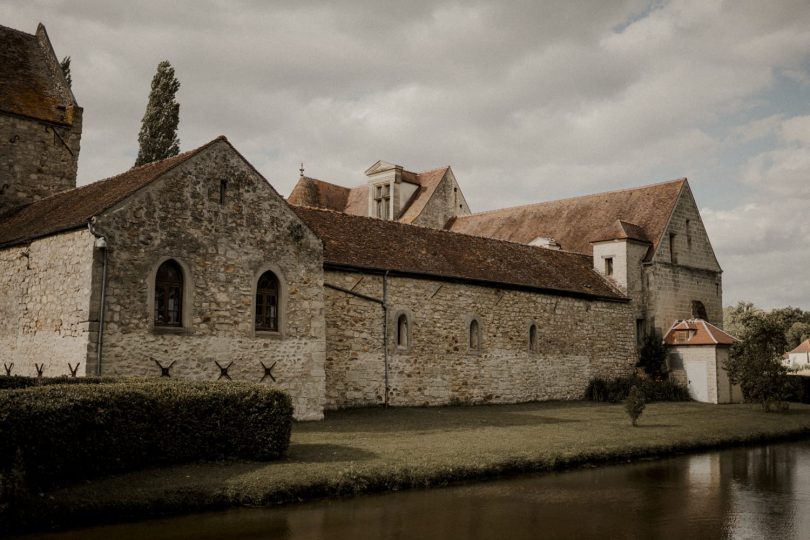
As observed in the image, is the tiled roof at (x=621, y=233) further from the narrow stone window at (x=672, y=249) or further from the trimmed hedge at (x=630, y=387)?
the trimmed hedge at (x=630, y=387)

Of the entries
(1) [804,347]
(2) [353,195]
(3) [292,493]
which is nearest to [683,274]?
(2) [353,195]

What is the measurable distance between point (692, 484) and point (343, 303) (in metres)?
12.4

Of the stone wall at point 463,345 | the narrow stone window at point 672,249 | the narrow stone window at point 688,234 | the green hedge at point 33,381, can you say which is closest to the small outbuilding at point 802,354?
the narrow stone window at point 688,234

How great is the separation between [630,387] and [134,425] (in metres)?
24.0

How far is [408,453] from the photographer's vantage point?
14.5 m

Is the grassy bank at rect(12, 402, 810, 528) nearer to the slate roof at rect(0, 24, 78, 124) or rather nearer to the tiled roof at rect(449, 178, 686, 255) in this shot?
the tiled roof at rect(449, 178, 686, 255)

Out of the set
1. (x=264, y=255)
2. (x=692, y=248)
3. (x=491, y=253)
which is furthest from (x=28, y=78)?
(x=692, y=248)

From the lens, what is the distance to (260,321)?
19844 mm

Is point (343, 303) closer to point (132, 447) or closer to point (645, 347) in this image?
point (132, 447)

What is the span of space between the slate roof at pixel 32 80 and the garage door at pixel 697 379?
27131 mm

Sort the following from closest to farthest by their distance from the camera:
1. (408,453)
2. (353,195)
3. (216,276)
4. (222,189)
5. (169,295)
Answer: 1. (408,453)
2. (169,295)
3. (216,276)
4. (222,189)
5. (353,195)

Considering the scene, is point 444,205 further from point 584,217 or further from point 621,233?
point 621,233

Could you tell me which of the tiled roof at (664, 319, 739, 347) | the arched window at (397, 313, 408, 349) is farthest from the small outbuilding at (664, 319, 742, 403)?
the arched window at (397, 313, 408, 349)

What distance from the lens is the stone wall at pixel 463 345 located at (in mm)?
23281
